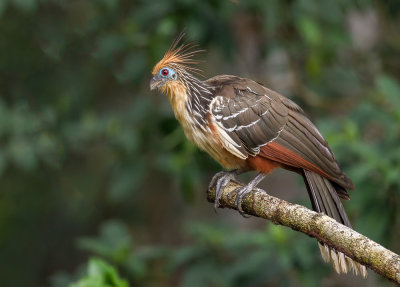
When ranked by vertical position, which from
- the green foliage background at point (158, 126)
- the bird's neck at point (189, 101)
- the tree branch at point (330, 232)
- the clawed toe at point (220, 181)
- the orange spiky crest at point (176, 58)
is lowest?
the tree branch at point (330, 232)

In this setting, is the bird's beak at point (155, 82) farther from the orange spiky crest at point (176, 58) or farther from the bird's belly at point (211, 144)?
the bird's belly at point (211, 144)

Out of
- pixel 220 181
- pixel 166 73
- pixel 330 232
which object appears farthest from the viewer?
pixel 220 181

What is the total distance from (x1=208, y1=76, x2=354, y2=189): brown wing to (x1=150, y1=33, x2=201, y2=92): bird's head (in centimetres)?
30

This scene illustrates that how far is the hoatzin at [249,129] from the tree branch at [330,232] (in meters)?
0.35

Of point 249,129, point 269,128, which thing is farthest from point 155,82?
point 269,128

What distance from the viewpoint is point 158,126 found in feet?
20.4

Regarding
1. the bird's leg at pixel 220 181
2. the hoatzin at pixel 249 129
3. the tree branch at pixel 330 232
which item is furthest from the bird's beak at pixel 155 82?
the tree branch at pixel 330 232

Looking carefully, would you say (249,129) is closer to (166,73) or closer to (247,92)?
(247,92)

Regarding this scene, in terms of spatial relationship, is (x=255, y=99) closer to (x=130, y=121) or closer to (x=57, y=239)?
(x=130, y=121)

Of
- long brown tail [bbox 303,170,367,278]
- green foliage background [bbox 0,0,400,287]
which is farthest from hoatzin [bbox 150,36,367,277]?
green foliage background [bbox 0,0,400,287]

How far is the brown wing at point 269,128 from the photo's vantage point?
A: 3974 mm

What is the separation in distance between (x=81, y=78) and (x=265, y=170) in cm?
330

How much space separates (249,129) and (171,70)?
622 millimetres

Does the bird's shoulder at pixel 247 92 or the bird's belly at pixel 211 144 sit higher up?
the bird's shoulder at pixel 247 92
